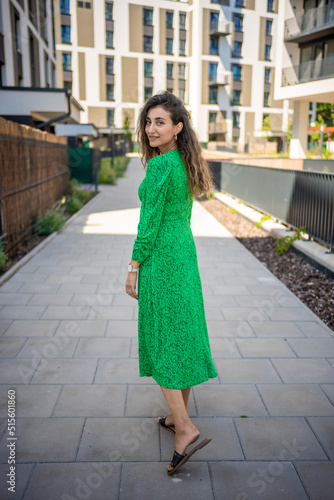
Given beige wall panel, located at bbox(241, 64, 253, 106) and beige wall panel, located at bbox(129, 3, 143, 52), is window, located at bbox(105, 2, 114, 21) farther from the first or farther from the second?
beige wall panel, located at bbox(241, 64, 253, 106)

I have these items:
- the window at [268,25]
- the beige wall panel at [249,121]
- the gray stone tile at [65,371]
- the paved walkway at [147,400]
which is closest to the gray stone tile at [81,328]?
the paved walkway at [147,400]

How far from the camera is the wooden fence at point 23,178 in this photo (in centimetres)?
710

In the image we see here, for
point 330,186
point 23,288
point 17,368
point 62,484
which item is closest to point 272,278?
point 330,186

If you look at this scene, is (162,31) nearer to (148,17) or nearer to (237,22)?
(148,17)

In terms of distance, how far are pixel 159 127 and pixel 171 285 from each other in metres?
0.89

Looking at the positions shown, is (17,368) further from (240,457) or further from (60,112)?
(60,112)

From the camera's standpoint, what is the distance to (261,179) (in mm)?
11102

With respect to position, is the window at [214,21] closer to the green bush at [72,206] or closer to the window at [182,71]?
the window at [182,71]

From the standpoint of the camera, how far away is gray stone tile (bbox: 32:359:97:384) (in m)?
3.50

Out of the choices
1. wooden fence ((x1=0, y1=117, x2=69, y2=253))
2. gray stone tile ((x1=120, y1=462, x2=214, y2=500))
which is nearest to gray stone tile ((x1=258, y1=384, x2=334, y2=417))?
gray stone tile ((x1=120, y1=462, x2=214, y2=500))

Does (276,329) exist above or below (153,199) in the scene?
below

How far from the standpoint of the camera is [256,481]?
2.42m

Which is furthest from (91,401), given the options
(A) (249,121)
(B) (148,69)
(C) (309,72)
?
(A) (249,121)

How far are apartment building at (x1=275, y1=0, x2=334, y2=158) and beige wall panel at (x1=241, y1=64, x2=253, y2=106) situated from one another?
25609 millimetres
